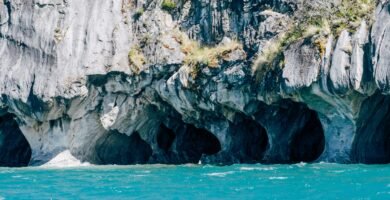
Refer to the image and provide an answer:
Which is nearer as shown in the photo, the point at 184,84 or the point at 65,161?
the point at 184,84

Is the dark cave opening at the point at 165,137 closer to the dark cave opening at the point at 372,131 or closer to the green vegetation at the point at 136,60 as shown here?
the green vegetation at the point at 136,60

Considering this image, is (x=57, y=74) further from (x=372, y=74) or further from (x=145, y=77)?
(x=372, y=74)

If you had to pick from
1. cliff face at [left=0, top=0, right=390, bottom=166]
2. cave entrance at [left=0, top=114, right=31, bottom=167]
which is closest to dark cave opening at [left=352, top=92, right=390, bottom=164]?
cliff face at [left=0, top=0, right=390, bottom=166]

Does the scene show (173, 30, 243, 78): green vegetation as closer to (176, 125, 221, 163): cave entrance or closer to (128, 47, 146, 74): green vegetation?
(128, 47, 146, 74): green vegetation

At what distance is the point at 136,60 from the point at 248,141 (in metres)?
8.64

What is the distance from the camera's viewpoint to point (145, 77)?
4341cm

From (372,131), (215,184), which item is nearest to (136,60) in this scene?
(372,131)

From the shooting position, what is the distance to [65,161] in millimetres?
45062

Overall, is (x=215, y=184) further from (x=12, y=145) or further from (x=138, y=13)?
(x=12, y=145)

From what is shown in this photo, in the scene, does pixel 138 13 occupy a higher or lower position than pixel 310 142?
higher

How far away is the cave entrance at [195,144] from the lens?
4634cm

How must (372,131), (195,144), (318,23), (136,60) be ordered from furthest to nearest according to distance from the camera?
1. (195,144)
2. (136,60)
3. (318,23)
4. (372,131)

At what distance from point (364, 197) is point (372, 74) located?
13.0 m

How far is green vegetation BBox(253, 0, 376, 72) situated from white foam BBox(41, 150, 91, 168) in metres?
13.7
